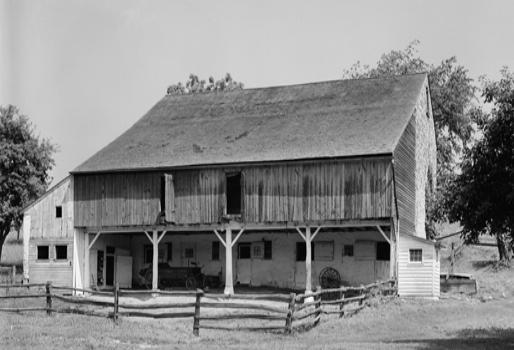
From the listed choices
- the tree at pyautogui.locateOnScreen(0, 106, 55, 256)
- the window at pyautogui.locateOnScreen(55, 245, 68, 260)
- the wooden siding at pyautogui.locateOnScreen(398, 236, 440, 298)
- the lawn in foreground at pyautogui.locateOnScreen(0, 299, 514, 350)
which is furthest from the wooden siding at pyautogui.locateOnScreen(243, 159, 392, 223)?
the tree at pyautogui.locateOnScreen(0, 106, 55, 256)

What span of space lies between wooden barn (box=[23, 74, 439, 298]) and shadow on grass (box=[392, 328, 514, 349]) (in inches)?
435

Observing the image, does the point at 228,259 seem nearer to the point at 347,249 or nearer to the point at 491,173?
the point at 347,249

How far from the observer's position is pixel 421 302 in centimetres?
3606

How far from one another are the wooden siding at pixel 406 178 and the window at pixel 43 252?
57.1ft

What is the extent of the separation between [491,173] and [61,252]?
83.6 feet

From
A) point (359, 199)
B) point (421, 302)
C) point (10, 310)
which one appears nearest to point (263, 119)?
point (359, 199)

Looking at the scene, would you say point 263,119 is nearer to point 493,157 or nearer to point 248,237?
point 248,237

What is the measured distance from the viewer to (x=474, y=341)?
25016 millimetres

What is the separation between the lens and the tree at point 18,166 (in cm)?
5991

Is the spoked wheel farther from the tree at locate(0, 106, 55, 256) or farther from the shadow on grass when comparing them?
the shadow on grass

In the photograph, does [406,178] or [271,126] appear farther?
[271,126]

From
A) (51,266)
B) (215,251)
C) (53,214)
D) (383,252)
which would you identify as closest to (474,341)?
(383,252)

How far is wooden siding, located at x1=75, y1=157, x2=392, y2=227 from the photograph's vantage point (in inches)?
1549

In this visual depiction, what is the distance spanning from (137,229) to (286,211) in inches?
307
